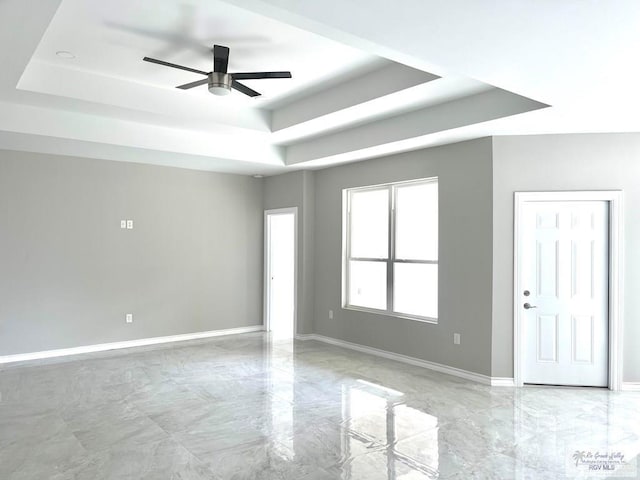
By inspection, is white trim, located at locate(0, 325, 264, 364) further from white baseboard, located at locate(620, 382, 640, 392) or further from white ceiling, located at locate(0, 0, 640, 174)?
white baseboard, located at locate(620, 382, 640, 392)

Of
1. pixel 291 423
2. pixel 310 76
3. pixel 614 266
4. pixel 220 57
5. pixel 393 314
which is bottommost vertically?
pixel 291 423

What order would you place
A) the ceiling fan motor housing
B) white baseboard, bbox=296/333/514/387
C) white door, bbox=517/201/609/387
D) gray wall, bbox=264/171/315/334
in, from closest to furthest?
the ceiling fan motor housing < white door, bbox=517/201/609/387 < white baseboard, bbox=296/333/514/387 < gray wall, bbox=264/171/315/334

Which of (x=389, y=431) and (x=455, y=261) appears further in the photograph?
(x=455, y=261)

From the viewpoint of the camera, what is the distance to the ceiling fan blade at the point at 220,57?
11.7 feet

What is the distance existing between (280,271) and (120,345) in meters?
2.78

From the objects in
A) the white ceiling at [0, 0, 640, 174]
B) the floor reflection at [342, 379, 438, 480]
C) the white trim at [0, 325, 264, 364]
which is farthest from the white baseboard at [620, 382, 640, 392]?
the white trim at [0, 325, 264, 364]

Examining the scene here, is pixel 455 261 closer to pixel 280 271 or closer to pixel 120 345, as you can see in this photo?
pixel 280 271

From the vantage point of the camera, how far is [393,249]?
604 centimetres

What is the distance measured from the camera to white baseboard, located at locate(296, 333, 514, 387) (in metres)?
4.78

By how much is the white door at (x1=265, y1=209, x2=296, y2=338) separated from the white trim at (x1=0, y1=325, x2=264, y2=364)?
0.41 metres

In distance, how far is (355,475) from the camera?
2.88 m

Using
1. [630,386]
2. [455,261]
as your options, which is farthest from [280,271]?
[630,386]

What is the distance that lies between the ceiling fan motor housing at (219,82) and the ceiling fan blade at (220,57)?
4 cm

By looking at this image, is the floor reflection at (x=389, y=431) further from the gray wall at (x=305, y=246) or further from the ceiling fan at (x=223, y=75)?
the ceiling fan at (x=223, y=75)
